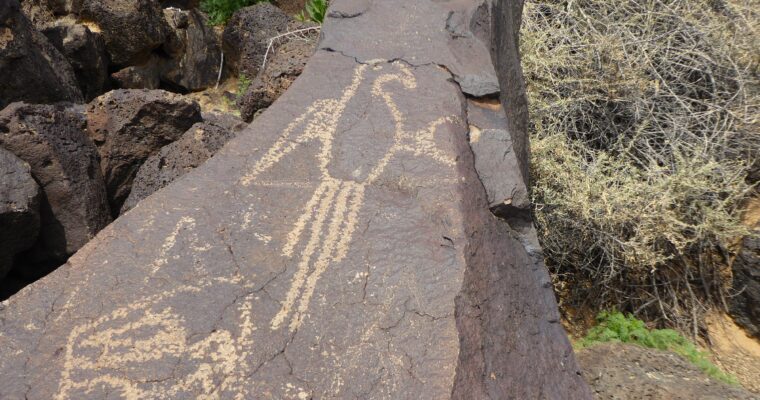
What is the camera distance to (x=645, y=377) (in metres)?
2.38

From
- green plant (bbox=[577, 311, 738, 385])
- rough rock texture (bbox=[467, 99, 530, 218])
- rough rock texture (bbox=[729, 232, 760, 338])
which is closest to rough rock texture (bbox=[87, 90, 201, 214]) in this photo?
rough rock texture (bbox=[467, 99, 530, 218])

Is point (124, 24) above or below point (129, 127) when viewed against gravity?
below

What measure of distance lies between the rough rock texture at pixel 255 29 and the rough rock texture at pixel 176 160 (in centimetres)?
183

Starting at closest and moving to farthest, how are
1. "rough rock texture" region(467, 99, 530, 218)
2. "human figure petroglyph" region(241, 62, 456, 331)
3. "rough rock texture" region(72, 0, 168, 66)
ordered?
"human figure petroglyph" region(241, 62, 456, 331) < "rough rock texture" region(467, 99, 530, 218) < "rough rock texture" region(72, 0, 168, 66)

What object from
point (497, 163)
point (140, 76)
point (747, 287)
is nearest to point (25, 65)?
point (140, 76)

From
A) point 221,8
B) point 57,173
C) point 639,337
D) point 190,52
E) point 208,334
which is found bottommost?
point 639,337

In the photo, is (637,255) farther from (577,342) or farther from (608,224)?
(577,342)

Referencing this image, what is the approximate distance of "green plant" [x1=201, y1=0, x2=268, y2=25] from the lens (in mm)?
5746

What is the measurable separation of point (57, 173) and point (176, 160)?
47 cm

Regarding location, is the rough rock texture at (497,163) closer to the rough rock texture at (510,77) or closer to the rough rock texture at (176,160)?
the rough rock texture at (510,77)

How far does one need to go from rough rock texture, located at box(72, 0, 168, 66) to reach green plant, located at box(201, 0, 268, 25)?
3.84 ft

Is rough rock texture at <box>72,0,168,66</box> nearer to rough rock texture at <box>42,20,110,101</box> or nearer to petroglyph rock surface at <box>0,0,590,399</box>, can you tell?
rough rock texture at <box>42,20,110,101</box>

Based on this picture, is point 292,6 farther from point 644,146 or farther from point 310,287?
point 310,287

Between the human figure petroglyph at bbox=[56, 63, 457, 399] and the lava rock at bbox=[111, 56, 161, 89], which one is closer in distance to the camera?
the human figure petroglyph at bbox=[56, 63, 457, 399]
